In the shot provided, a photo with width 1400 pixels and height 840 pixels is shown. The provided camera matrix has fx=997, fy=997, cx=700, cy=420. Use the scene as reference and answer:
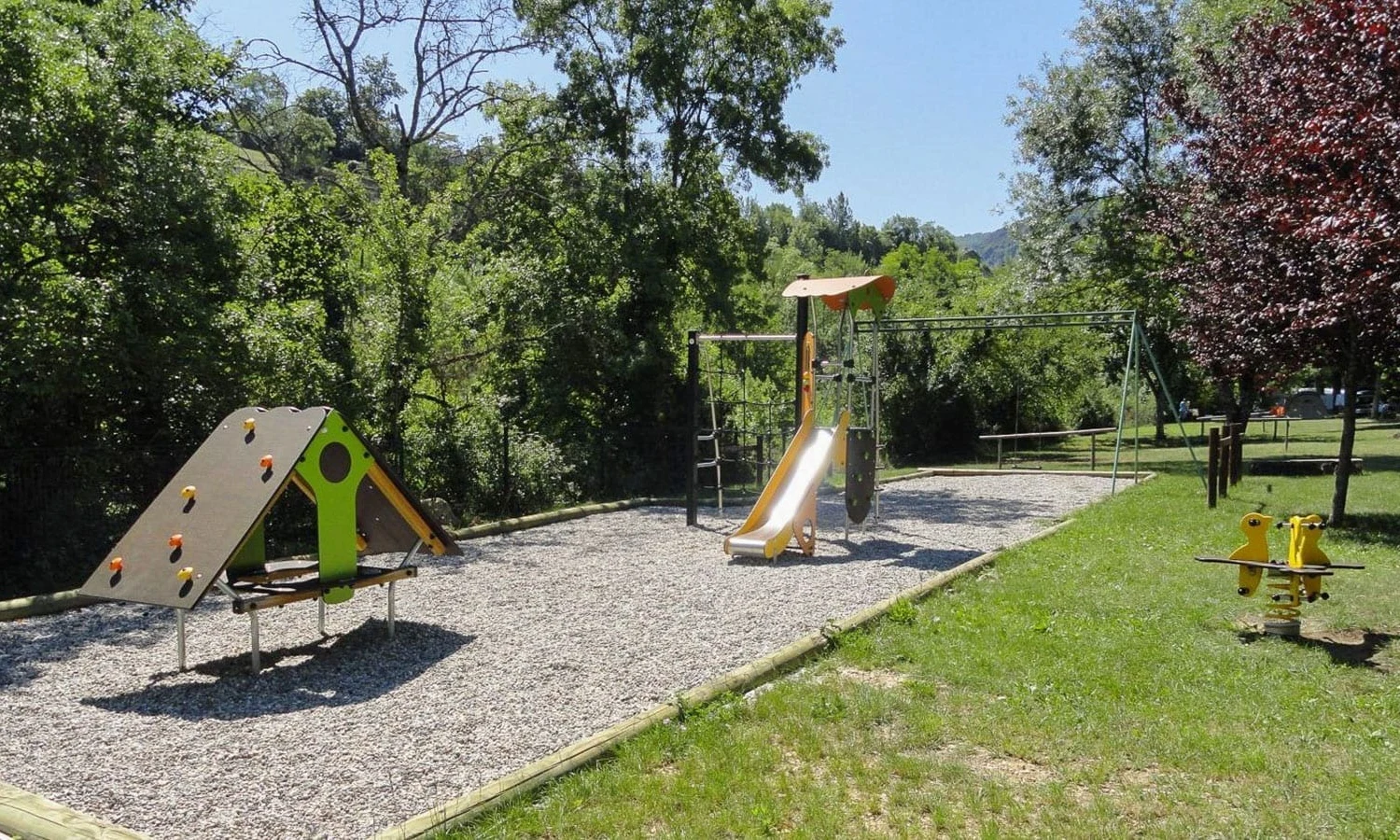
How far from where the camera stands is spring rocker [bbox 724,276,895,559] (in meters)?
10.0

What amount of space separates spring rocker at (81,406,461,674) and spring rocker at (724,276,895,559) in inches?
161

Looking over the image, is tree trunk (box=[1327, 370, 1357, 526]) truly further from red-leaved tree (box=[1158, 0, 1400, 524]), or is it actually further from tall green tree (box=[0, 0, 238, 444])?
tall green tree (box=[0, 0, 238, 444])

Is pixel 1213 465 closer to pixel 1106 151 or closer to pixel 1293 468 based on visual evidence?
pixel 1293 468

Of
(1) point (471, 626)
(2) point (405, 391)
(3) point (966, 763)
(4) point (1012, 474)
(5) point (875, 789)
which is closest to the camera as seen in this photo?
(5) point (875, 789)

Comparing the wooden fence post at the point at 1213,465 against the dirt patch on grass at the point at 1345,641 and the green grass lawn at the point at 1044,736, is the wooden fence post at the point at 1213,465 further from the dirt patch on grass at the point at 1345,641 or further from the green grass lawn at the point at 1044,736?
the dirt patch on grass at the point at 1345,641

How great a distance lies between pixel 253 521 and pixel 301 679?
955mm

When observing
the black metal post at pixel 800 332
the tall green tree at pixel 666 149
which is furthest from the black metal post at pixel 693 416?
the tall green tree at pixel 666 149

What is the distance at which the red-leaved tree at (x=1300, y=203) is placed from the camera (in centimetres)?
700

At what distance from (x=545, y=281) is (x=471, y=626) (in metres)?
10.6

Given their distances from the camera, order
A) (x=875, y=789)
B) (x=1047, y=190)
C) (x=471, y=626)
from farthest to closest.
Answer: (x=1047, y=190) → (x=471, y=626) → (x=875, y=789)

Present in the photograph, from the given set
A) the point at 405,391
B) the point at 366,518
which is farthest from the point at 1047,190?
the point at 366,518

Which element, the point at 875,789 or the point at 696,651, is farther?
the point at 696,651

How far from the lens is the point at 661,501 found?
15.0 metres

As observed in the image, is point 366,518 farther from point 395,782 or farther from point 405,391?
point 405,391
